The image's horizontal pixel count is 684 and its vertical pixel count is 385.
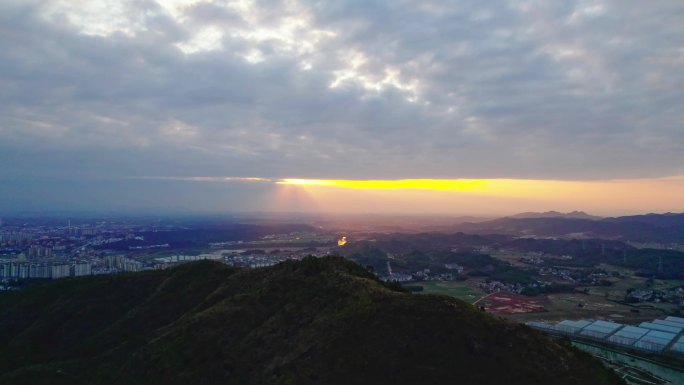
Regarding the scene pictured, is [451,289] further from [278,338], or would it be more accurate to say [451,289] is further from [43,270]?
[43,270]

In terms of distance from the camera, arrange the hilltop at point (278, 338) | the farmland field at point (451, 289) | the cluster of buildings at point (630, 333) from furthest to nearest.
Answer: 1. the farmland field at point (451, 289)
2. the cluster of buildings at point (630, 333)
3. the hilltop at point (278, 338)

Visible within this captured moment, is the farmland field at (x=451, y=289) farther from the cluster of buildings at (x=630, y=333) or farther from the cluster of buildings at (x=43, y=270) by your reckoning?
the cluster of buildings at (x=43, y=270)

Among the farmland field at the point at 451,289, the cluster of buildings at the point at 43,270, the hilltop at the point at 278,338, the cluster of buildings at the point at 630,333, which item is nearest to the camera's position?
the hilltop at the point at 278,338

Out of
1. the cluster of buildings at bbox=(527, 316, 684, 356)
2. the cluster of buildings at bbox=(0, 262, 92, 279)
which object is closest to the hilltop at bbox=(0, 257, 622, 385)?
the cluster of buildings at bbox=(527, 316, 684, 356)

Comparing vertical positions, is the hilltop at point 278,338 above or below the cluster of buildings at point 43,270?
above

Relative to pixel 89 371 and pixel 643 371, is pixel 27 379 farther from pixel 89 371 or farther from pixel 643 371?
pixel 643 371

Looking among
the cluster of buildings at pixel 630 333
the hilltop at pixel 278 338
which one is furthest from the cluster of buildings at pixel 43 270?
the cluster of buildings at pixel 630 333

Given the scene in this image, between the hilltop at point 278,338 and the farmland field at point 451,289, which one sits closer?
the hilltop at point 278,338
